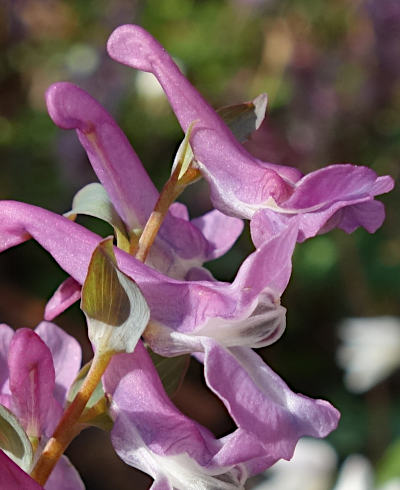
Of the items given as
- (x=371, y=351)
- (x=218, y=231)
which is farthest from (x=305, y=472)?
(x=218, y=231)

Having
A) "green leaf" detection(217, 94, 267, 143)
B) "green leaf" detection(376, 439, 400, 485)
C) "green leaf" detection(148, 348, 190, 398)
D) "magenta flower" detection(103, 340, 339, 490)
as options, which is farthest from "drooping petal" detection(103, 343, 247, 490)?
"green leaf" detection(376, 439, 400, 485)

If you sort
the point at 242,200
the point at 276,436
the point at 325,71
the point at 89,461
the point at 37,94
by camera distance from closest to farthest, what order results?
1. the point at 276,436
2. the point at 242,200
3. the point at 89,461
4. the point at 325,71
5. the point at 37,94

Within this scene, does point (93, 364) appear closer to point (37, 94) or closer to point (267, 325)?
point (267, 325)

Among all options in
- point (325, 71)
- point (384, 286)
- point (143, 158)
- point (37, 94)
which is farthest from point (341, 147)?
point (37, 94)

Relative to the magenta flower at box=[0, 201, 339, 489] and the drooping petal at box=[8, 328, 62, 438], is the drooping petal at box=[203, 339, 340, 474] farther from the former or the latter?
the drooping petal at box=[8, 328, 62, 438]

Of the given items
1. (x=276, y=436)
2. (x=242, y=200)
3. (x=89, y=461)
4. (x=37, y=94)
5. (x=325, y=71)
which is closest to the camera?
(x=276, y=436)
